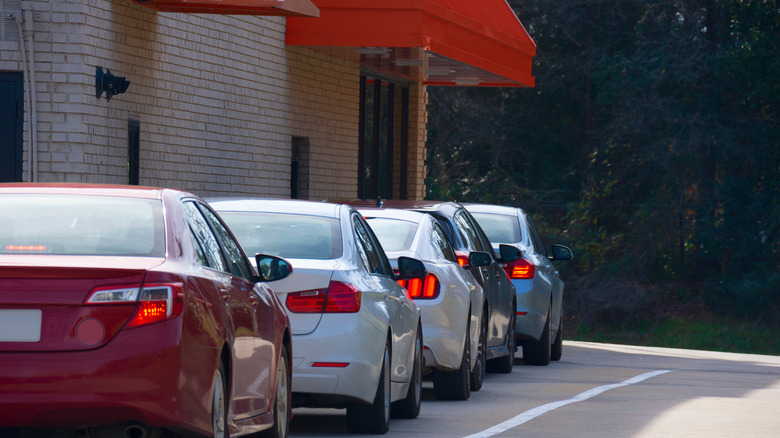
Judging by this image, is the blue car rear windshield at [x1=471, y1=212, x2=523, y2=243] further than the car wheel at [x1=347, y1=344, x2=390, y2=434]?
Yes

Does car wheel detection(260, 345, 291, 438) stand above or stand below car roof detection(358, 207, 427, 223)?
below

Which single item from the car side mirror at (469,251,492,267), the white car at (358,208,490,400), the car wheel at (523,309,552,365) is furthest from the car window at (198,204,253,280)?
the car wheel at (523,309,552,365)

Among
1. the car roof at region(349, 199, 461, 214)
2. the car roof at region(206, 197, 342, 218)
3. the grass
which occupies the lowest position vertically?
the grass

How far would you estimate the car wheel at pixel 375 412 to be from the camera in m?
10.2

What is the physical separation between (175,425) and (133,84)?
11054 mm

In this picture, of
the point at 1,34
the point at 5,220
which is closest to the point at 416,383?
the point at 5,220

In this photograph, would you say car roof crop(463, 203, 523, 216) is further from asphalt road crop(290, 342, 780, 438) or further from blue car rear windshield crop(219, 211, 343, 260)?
blue car rear windshield crop(219, 211, 343, 260)

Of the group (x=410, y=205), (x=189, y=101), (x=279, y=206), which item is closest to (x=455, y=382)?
(x=410, y=205)

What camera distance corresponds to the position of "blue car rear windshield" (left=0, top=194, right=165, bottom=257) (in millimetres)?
6637

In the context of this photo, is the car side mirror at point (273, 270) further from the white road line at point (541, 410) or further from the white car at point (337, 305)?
the white road line at point (541, 410)

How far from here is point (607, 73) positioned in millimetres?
44375

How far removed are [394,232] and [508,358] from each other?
13.6ft

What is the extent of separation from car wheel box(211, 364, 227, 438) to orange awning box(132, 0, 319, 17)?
9742 millimetres

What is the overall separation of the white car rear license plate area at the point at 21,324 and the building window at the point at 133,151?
1079cm
